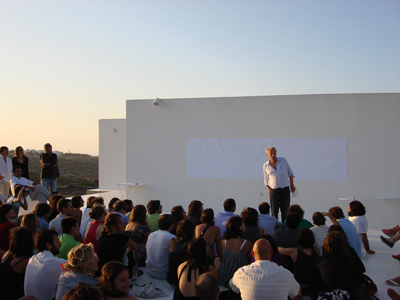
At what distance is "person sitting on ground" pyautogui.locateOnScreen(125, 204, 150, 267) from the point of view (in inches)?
154

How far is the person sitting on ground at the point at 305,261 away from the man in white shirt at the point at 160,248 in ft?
4.03

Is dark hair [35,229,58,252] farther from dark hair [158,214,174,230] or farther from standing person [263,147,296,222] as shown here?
standing person [263,147,296,222]

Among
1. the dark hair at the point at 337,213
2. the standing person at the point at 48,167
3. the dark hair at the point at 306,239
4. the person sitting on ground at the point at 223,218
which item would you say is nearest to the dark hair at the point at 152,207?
the person sitting on ground at the point at 223,218

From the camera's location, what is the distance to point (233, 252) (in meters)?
3.13

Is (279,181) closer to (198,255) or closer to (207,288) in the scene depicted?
(198,255)

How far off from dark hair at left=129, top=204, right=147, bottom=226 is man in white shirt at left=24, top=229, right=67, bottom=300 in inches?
49.1

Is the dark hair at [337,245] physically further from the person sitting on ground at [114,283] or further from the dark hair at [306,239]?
the person sitting on ground at [114,283]

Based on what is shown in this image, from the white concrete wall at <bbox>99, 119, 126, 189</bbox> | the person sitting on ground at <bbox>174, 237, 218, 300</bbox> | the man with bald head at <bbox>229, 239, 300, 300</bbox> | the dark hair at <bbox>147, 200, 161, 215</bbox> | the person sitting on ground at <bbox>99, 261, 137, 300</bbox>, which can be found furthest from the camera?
the white concrete wall at <bbox>99, 119, 126, 189</bbox>

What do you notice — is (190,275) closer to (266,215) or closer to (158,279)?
(158,279)

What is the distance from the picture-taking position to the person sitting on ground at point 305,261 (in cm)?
295

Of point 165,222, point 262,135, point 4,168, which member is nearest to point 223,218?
point 165,222

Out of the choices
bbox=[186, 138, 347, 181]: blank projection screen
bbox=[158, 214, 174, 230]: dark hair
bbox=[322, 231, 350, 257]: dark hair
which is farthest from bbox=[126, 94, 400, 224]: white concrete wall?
bbox=[322, 231, 350, 257]: dark hair

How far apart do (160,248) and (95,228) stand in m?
0.74

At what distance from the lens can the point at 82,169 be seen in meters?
34.7
